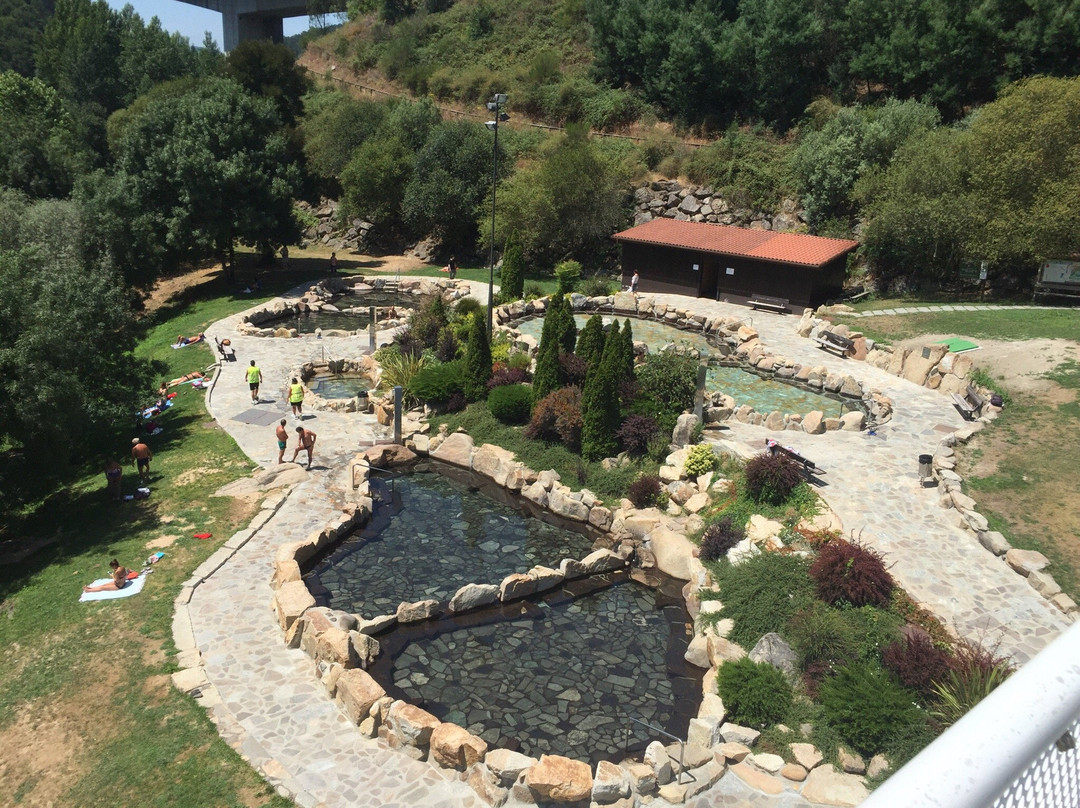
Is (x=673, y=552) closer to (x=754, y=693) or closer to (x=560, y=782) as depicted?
(x=754, y=693)

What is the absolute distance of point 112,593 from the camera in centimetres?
1639

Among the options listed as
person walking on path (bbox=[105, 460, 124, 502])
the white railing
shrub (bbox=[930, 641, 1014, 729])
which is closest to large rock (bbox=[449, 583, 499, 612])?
shrub (bbox=[930, 641, 1014, 729])

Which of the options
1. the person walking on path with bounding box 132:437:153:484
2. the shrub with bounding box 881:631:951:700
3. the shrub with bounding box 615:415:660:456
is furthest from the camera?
the shrub with bounding box 615:415:660:456

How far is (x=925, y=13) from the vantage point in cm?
4662

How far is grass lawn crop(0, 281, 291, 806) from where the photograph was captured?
1177 cm

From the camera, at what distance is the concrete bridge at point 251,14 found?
3425 inches

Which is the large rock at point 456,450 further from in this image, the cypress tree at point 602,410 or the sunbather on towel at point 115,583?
the sunbather on towel at point 115,583

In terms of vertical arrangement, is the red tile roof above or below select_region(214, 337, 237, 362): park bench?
above

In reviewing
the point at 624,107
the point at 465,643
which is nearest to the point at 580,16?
the point at 624,107

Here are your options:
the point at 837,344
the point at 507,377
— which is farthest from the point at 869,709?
the point at 837,344

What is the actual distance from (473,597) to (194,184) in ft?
107

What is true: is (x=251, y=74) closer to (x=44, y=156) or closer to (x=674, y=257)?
(x=44, y=156)

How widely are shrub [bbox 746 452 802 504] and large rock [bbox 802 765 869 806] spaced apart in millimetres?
7806

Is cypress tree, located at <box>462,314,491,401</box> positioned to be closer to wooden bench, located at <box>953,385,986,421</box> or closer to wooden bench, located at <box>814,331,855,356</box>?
wooden bench, located at <box>814,331,855,356</box>
